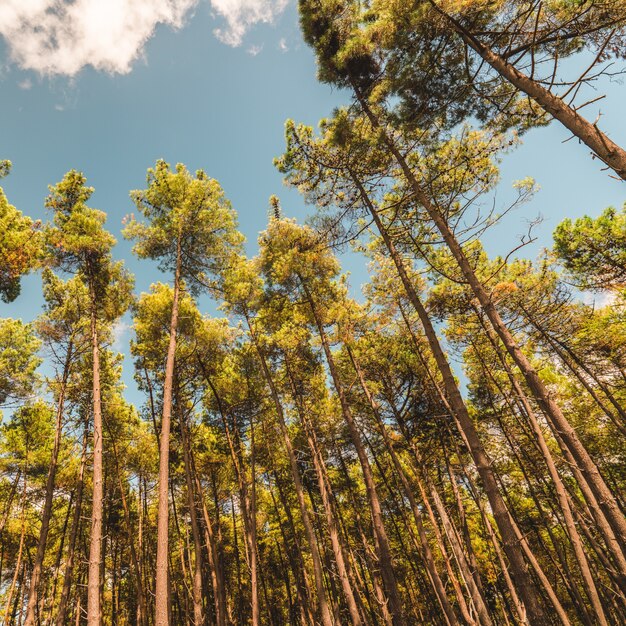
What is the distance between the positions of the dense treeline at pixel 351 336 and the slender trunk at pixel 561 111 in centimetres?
4

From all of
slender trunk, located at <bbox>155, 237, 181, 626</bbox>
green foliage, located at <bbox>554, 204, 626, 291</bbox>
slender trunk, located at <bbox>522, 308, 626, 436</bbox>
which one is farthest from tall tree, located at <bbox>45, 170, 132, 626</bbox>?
green foliage, located at <bbox>554, 204, 626, 291</bbox>

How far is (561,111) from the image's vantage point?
15.8 feet

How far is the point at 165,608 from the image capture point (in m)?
5.98

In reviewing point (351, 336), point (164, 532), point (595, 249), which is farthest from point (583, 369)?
point (164, 532)

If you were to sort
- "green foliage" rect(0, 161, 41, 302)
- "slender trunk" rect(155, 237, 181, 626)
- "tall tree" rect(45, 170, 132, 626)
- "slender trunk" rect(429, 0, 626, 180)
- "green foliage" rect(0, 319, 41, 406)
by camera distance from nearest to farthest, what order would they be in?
1. "slender trunk" rect(429, 0, 626, 180)
2. "slender trunk" rect(155, 237, 181, 626)
3. "green foliage" rect(0, 161, 41, 302)
4. "tall tree" rect(45, 170, 132, 626)
5. "green foliage" rect(0, 319, 41, 406)

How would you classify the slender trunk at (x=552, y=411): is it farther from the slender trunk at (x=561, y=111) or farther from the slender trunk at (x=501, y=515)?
the slender trunk at (x=561, y=111)

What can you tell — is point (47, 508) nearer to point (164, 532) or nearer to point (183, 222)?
point (164, 532)

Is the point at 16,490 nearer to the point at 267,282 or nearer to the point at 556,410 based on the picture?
the point at 267,282

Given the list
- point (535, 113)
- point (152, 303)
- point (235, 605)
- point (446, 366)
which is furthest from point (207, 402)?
point (235, 605)

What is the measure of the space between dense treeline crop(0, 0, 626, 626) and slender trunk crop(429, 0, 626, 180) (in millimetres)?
40

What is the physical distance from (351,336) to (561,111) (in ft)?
25.4

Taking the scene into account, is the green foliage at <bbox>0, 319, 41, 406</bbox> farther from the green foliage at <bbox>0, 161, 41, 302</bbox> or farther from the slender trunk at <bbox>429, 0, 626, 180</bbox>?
the slender trunk at <bbox>429, 0, 626, 180</bbox>

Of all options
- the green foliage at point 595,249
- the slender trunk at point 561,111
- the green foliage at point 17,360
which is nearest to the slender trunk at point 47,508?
the green foliage at point 17,360

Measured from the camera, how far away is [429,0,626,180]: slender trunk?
13.9 ft
